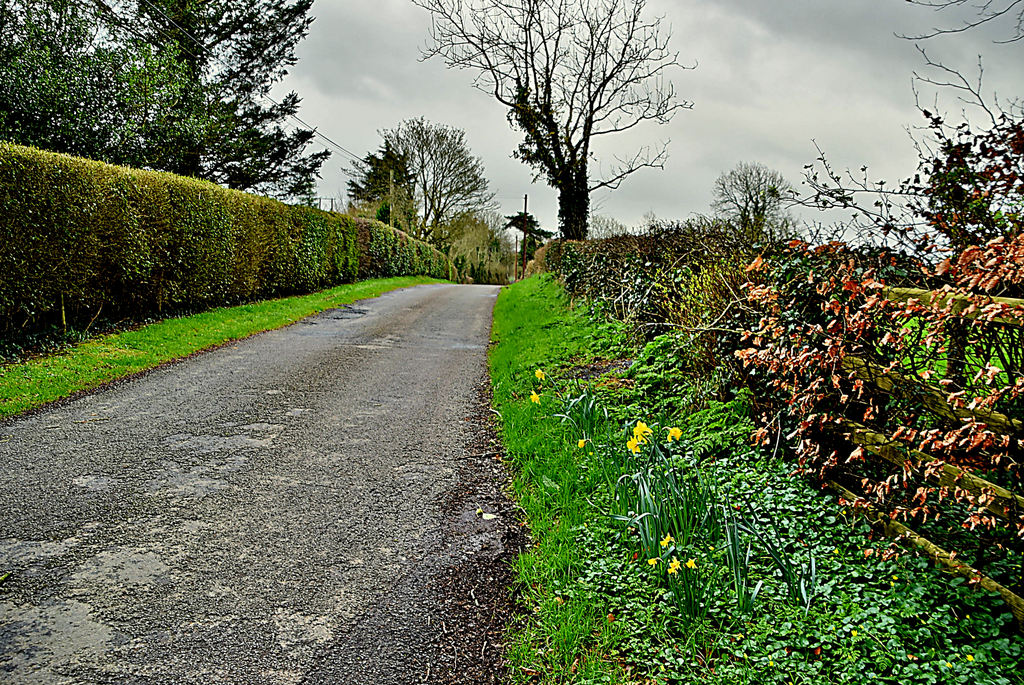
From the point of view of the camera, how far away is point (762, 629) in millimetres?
2625

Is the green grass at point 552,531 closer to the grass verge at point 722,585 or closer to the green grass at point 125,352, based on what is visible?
the grass verge at point 722,585

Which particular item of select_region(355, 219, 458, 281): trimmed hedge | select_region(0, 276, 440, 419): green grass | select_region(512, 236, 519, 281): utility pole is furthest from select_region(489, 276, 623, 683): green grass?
select_region(512, 236, 519, 281): utility pole

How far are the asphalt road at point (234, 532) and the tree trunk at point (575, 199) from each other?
1499cm

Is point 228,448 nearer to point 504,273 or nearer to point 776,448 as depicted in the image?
point 776,448

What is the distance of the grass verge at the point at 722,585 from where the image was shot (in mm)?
→ 2455

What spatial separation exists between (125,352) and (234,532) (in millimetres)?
6397

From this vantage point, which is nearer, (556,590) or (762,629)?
(762,629)

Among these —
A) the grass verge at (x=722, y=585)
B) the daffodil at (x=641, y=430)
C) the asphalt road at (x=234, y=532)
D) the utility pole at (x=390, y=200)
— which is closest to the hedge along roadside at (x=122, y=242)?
the asphalt road at (x=234, y=532)

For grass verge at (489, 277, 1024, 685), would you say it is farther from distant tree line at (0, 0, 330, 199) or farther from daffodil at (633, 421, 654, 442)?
distant tree line at (0, 0, 330, 199)

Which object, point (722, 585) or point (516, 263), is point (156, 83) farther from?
point (516, 263)

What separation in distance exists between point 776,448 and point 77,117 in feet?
56.0

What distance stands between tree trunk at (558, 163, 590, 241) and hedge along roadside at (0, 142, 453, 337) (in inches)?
346

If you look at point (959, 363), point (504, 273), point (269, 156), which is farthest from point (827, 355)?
point (504, 273)

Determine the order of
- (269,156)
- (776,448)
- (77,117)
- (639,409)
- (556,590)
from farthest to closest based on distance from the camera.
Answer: (269,156), (77,117), (639,409), (776,448), (556,590)
